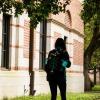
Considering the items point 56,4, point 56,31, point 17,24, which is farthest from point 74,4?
point 56,4

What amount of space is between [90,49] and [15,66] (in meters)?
22.2

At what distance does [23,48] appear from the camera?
25172 millimetres

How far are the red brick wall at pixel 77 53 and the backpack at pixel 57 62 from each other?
878 inches

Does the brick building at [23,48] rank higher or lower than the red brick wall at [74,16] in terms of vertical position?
lower

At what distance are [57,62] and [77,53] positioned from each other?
77.6ft

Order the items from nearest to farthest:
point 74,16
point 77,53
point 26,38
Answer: point 26,38 → point 74,16 → point 77,53

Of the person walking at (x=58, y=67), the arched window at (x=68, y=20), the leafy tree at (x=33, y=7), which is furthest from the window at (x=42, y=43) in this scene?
the person walking at (x=58, y=67)

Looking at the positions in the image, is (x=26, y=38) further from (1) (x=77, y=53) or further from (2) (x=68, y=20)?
(1) (x=77, y=53)

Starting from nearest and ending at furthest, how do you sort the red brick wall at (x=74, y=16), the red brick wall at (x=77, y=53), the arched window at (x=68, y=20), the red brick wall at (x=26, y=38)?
the red brick wall at (x=26, y=38) → the red brick wall at (x=74, y=16) → the arched window at (x=68, y=20) → the red brick wall at (x=77, y=53)

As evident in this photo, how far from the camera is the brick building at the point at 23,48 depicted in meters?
23.1

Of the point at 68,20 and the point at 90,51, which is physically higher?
the point at 68,20

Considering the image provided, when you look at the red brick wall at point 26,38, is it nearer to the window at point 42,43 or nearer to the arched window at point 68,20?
the window at point 42,43

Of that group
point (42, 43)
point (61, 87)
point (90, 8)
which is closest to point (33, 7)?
point (61, 87)

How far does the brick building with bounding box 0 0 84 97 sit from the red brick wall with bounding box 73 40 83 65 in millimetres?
1303
